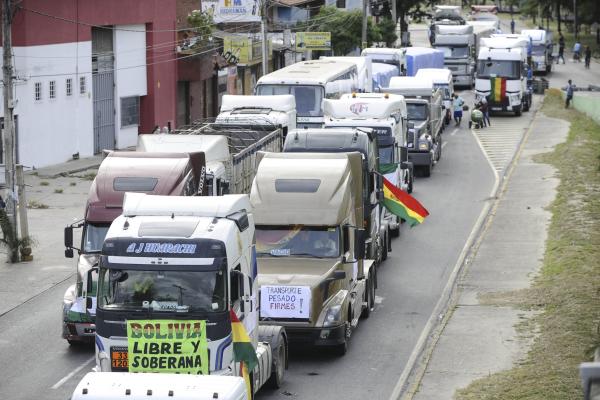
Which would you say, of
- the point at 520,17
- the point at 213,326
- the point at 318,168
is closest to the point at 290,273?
the point at 318,168

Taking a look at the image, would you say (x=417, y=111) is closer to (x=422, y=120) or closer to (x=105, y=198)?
(x=422, y=120)

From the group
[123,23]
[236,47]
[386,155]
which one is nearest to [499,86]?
[236,47]

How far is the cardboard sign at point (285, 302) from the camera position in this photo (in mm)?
22922

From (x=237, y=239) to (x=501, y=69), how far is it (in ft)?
161

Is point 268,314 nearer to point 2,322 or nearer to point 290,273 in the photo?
point 290,273

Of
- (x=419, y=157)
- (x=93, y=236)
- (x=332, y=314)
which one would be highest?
(x=93, y=236)

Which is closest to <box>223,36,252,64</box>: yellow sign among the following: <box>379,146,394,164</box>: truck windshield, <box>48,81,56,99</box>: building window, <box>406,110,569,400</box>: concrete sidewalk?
<box>48,81,56,99</box>: building window

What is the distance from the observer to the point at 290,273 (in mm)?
23438

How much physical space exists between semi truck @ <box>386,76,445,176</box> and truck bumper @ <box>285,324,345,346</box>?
2267cm

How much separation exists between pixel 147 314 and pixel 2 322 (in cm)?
939

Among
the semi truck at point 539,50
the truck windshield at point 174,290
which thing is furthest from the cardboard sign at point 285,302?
the semi truck at point 539,50

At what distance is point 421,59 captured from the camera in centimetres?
7056

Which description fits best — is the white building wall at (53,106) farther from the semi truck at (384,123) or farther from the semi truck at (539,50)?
the semi truck at (539,50)

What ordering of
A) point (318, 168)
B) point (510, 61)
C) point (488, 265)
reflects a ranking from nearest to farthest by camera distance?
point (318, 168) → point (488, 265) → point (510, 61)
